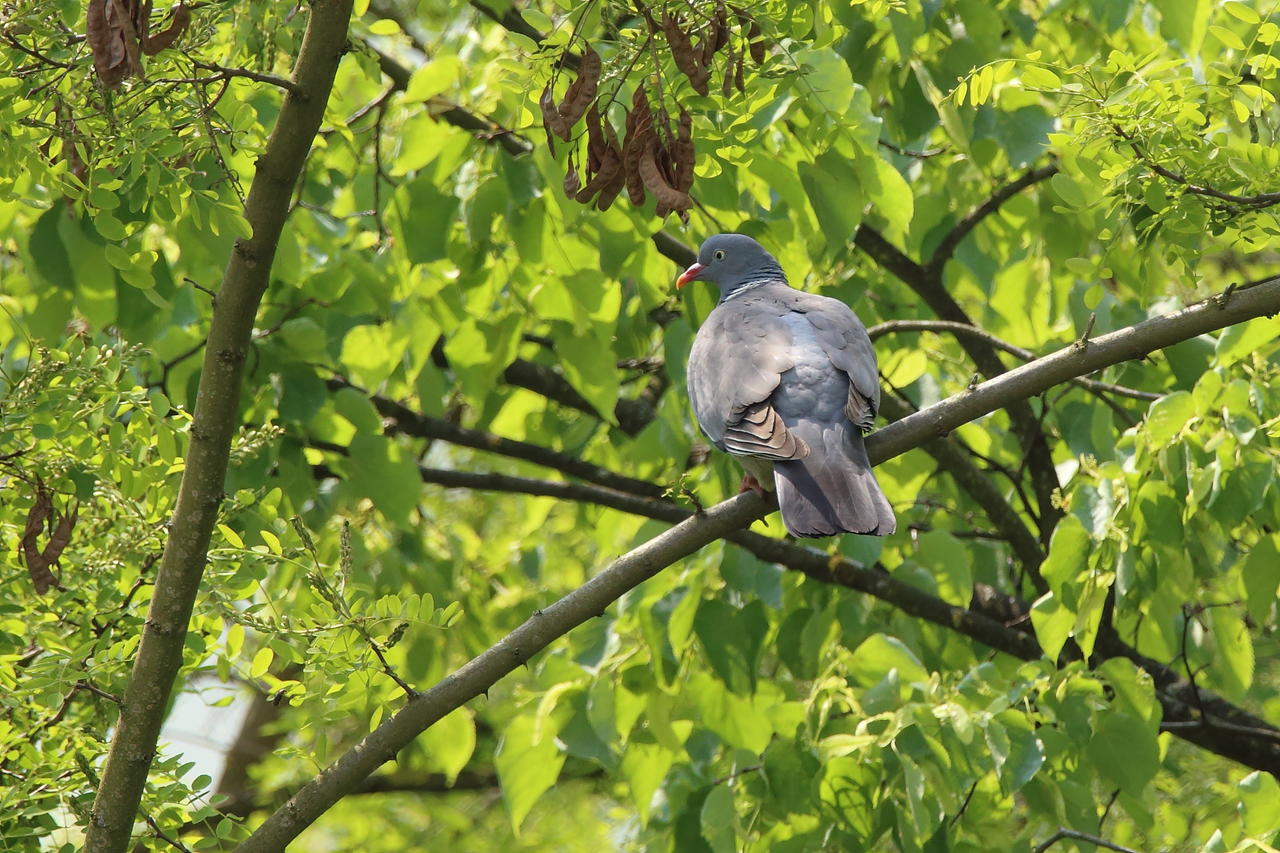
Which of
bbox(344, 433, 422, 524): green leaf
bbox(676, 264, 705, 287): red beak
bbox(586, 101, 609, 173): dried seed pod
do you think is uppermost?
bbox(586, 101, 609, 173): dried seed pod

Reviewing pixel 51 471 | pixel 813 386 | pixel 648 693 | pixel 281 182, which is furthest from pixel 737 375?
pixel 51 471

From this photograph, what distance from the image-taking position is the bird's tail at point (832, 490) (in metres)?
2.72

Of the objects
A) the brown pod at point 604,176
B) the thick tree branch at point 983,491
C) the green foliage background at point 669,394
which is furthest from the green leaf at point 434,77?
the thick tree branch at point 983,491

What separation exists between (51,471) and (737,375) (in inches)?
61.7

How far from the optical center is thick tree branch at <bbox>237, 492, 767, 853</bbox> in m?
2.28

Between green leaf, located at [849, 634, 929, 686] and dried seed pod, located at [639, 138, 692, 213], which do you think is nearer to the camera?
dried seed pod, located at [639, 138, 692, 213]

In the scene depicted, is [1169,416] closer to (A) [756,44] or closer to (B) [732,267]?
(A) [756,44]

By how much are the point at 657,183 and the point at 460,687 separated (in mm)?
A: 951

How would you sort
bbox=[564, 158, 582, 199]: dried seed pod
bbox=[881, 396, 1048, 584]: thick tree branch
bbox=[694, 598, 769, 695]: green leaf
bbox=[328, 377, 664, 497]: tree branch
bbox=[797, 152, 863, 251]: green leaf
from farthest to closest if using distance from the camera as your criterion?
bbox=[328, 377, 664, 497]: tree branch
bbox=[881, 396, 1048, 584]: thick tree branch
bbox=[694, 598, 769, 695]: green leaf
bbox=[797, 152, 863, 251]: green leaf
bbox=[564, 158, 582, 199]: dried seed pod

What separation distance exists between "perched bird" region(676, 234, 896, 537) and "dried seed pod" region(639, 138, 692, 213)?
774mm

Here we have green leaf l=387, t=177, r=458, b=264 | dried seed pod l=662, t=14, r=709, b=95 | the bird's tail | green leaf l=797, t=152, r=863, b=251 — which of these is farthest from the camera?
green leaf l=387, t=177, r=458, b=264

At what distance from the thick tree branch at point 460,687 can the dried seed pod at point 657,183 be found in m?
0.59

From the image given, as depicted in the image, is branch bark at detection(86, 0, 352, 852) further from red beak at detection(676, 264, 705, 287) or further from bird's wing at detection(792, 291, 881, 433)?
red beak at detection(676, 264, 705, 287)

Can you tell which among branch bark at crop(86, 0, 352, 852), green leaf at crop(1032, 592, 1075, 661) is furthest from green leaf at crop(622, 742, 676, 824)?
branch bark at crop(86, 0, 352, 852)
